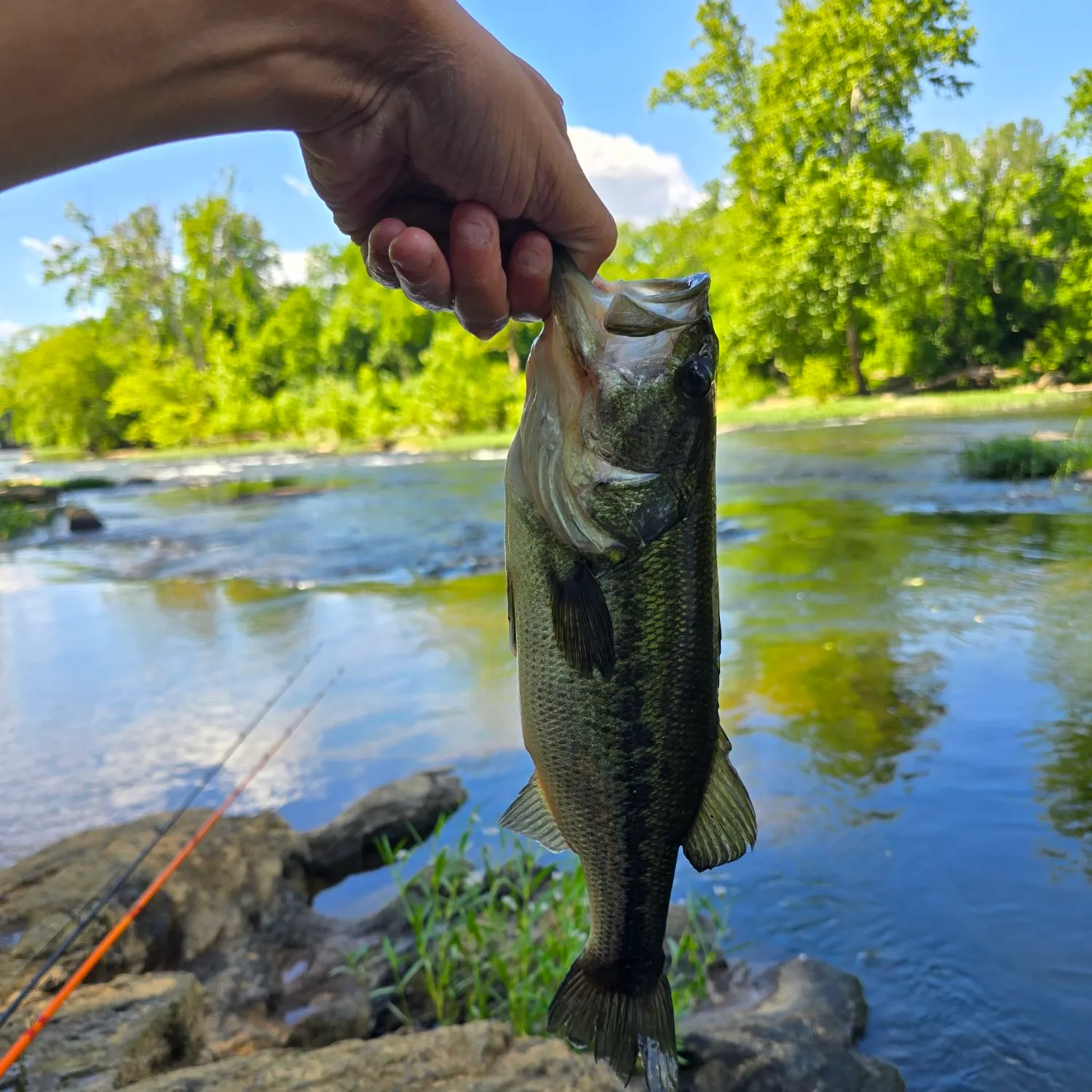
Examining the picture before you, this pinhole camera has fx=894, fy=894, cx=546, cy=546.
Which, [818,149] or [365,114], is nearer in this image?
[365,114]

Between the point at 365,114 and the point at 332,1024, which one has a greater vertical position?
the point at 365,114

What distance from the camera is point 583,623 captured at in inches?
77.6

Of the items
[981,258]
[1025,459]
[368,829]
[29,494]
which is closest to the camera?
[368,829]

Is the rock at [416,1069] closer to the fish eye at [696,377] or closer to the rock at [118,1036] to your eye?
the rock at [118,1036]

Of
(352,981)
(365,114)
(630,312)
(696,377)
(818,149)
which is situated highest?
(818,149)

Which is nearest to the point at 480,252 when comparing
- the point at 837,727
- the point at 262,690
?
the point at 837,727

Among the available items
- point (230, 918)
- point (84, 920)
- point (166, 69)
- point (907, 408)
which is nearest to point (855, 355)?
point (907, 408)

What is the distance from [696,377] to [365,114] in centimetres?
94

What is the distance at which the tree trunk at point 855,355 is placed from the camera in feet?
139

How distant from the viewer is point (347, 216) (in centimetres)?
241

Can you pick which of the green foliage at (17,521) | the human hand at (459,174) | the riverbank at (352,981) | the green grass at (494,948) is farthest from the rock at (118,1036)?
the green foliage at (17,521)

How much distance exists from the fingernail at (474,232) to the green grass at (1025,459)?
17273mm

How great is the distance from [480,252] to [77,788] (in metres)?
5.49

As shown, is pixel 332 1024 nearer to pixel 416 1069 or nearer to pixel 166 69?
pixel 416 1069
